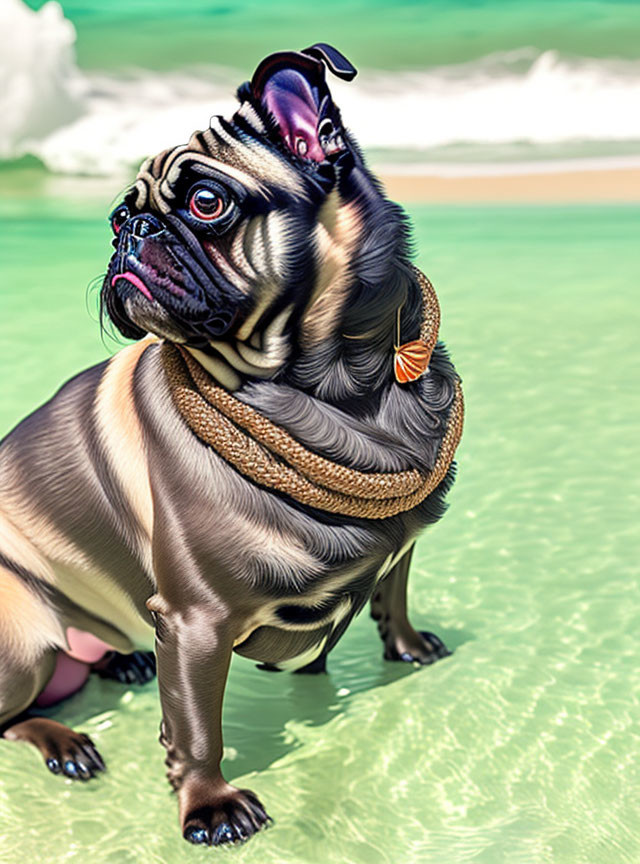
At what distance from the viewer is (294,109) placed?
156 cm

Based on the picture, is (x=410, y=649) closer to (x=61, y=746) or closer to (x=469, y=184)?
(x=61, y=746)

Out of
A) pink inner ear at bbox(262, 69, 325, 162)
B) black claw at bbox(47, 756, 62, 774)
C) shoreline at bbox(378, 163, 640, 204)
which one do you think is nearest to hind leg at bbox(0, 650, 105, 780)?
black claw at bbox(47, 756, 62, 774)

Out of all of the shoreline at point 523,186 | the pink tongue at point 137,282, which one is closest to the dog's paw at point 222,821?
the pink tongue at point 137,282

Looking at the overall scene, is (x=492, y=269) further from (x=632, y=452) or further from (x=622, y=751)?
(x=622, y=751)

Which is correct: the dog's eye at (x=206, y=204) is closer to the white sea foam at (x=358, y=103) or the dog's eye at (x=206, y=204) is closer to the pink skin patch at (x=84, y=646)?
the pink skin patch at (x=84, y=646)

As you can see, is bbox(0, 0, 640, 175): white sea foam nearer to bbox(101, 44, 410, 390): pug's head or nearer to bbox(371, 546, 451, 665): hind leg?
bbox(371, 546, 451, 665): hind leg

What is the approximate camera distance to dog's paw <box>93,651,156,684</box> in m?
2.45

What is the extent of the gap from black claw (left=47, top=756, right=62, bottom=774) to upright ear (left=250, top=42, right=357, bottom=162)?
122 centimetres

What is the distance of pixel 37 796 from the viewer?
2.12 meters

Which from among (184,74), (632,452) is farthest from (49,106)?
(632,452)

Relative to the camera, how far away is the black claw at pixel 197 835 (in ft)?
6.45

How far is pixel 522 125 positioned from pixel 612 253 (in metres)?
4.15

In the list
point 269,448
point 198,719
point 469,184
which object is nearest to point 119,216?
point 269,448

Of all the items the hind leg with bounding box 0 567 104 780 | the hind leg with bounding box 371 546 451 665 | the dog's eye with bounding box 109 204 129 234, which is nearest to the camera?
the dog's eye with bounding box 109 204 129 234
